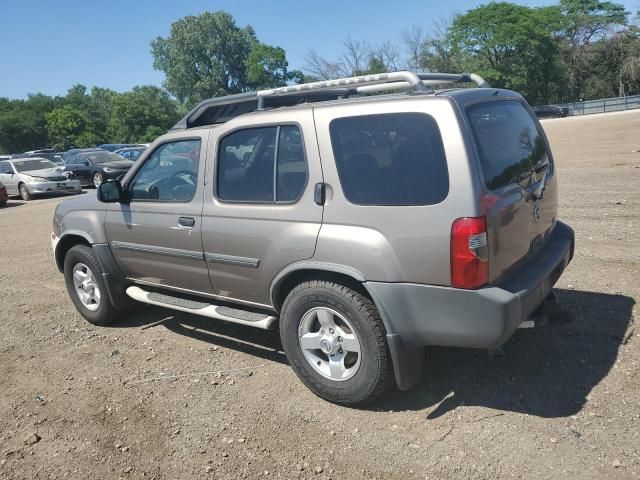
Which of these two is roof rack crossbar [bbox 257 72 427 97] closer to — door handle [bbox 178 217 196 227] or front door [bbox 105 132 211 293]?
front door [bbox 105 132 211 293]

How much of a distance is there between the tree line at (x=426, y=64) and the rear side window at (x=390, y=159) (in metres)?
62.8

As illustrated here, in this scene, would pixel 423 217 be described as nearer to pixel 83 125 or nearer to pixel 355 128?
pixel 355 128

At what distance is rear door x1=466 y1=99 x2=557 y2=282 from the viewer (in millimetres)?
3094

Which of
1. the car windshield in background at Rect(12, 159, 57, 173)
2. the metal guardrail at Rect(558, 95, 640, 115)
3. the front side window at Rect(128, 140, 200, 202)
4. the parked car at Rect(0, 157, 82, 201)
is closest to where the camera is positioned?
the front side window at Rect(128, 140, 200, 202)

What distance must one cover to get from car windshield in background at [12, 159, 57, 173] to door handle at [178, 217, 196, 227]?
61.7 ft

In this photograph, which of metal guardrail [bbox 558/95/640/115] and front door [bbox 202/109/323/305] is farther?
metal guardrail [bbox 558/95/640/115]

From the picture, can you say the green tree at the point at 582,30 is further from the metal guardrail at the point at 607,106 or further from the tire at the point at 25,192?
the tire at the point at 25,192

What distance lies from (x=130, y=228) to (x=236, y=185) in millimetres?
1263

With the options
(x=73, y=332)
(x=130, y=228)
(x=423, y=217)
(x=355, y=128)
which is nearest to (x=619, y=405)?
(x=423, y=217)

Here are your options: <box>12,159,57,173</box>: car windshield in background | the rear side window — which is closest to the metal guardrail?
<box>12,159,57,173</box>: car windshield in background

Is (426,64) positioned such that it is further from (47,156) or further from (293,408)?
(293,408)

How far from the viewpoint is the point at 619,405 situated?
3330 mm

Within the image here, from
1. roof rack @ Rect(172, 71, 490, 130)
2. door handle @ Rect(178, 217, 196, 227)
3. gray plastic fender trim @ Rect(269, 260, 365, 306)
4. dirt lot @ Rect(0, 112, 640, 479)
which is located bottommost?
dirt lot @ Rect(0, 112, 640, 479)

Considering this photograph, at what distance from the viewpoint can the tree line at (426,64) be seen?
218ft
